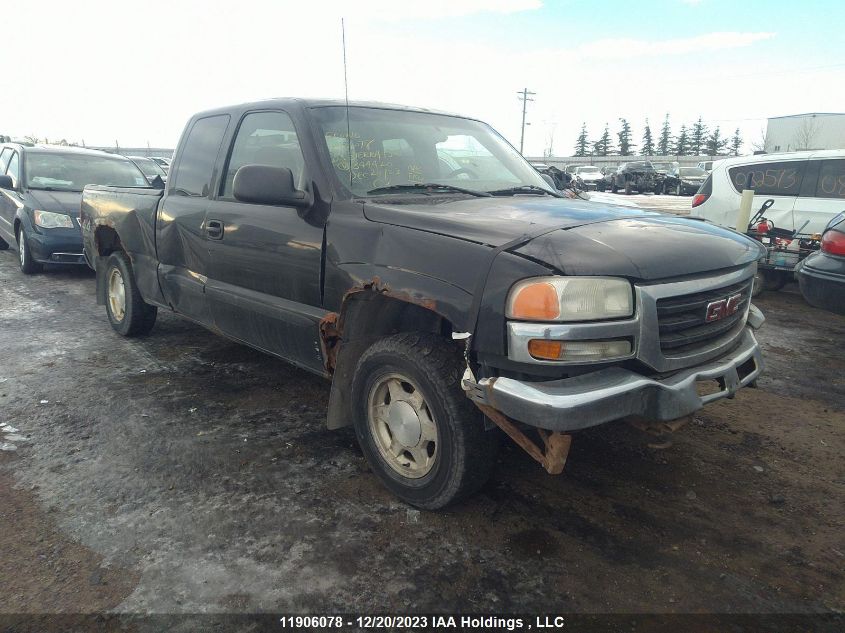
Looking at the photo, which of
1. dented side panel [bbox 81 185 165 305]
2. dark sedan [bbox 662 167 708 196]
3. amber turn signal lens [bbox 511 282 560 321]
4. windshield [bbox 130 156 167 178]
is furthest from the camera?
dark sedan [bbox 662 167 708 196]

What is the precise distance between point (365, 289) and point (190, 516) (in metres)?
1.30

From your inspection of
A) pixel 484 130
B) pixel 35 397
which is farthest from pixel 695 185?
pixel 35 397

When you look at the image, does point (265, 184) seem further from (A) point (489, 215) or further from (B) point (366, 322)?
(A) point (489, 215)

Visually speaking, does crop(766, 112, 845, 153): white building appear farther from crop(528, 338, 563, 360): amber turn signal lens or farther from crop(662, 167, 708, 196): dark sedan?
crop(528, 338, 563, 360): amber turn signal lens

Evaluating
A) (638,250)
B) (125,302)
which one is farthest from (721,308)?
(125,302)

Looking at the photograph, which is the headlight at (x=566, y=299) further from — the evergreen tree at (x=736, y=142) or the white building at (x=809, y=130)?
the evergreen tree at (x=736, y=142)

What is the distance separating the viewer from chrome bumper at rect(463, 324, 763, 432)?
221 centimetres

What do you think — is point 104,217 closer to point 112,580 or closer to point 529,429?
point 112,580

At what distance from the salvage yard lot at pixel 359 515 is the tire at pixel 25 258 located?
4692mm

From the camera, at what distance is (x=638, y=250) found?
245 centimetres

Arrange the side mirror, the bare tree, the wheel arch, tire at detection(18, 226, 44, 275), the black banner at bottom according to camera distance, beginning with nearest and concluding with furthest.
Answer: the black banner at bottom → the wheel arch → the side mirror → tire at detection(18, 226, 44, 275) → the bare tree


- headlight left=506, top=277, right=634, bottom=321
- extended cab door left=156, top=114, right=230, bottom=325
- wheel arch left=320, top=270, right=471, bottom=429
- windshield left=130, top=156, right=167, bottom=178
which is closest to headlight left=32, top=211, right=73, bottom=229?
extended cab door left=156, top=114, right=230, bottom=325

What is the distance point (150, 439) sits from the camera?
3.57m

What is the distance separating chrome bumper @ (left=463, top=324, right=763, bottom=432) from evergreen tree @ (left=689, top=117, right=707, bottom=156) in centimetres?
9571
